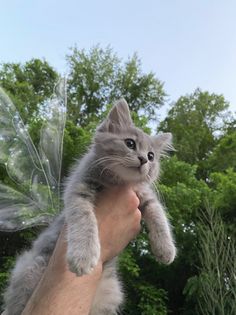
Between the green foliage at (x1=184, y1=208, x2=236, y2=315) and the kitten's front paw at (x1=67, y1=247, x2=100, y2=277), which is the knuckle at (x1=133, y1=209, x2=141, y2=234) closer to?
the kitten's front paw at (x1=67, y1=247, x2=100, y2=277)

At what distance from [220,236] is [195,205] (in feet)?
10.8

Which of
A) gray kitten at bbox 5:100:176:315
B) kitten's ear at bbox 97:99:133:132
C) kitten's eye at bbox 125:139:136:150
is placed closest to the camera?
gray kitten at bbox 5:100:176:315

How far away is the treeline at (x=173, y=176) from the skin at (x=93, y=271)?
57.9 inches

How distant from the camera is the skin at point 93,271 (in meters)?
2.04

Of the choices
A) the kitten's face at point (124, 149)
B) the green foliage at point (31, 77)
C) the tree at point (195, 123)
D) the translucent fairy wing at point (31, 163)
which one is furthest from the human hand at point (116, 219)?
the green foliage at point (31, 77)

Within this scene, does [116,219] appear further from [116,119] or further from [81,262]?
[116,119]

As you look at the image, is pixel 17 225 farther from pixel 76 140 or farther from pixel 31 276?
pixel 76 140

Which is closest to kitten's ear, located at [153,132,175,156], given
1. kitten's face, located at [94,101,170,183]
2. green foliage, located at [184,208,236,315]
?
kitten's face, located at [94,101,170,183]

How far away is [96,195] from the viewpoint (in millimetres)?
2662

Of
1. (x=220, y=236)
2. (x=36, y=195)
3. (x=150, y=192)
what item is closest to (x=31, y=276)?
(x=150, y=192)

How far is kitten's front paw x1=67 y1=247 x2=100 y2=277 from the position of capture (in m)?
2.12

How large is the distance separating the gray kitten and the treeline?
1206mm

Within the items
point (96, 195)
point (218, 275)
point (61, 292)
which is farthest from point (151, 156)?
point (218, 275)

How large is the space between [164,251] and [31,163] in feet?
6.42
